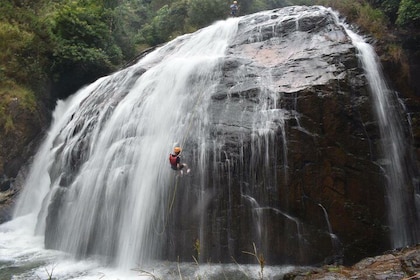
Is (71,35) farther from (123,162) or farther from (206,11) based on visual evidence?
(123,162)

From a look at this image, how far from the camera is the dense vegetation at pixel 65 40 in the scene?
1172 cm

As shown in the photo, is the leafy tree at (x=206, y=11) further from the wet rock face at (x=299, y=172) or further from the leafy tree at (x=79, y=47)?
the wet rock face at (x=299, y=172)

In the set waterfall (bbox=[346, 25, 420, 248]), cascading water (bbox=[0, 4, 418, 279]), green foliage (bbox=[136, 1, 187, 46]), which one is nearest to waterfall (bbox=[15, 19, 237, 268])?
cascading water (bbox=[0, 4, 418, 279])

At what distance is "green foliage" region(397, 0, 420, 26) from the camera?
1023 centimetres

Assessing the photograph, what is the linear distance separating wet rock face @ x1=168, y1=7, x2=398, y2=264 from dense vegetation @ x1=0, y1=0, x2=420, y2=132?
3.71 m

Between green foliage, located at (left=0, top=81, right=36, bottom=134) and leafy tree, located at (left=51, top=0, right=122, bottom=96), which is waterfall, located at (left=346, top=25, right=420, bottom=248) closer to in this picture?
leafy tree, located at (left=51, top=0, right=122, bottom=96)

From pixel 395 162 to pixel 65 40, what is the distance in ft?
44.2

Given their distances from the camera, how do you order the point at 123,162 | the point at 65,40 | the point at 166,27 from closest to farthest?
the point at 123,162
the point at 65,40
the point at 166,27

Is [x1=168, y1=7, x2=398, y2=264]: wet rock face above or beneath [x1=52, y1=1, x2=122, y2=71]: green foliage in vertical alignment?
beneath

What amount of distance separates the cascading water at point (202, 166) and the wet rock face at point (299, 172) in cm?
3

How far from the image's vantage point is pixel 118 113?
10047 mm

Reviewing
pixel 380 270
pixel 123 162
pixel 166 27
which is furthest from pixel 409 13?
pixel 166 27

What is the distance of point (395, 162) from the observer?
8.15 m

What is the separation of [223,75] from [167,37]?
13256 millimetres
